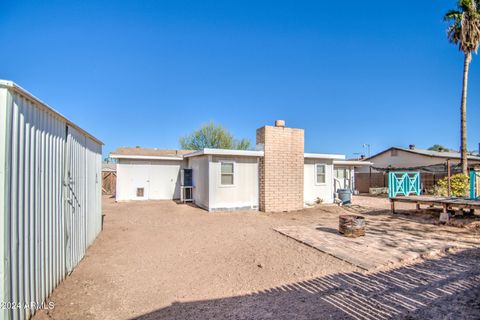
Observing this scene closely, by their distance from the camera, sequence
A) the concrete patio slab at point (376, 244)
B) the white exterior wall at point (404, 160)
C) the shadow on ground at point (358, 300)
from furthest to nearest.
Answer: the white exterior wall at point (404, 160) → the concrete patio slab at point (376, 244) → the shadow on ground at point (358, 300)

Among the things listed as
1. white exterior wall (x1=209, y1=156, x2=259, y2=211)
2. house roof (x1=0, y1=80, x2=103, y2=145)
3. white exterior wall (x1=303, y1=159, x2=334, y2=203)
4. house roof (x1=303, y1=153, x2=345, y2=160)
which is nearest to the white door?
white exterior wall (x1=209, y1=156, x2=259, y2=211)

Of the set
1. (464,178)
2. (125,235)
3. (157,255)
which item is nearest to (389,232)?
(157,255)

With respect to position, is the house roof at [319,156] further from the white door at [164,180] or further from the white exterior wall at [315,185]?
the white door at [164,180]

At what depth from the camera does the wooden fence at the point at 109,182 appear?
1855cm

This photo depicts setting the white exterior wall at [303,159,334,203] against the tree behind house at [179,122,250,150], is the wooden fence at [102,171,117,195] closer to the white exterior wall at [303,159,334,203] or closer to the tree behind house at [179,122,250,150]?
the tree behind house at [179,122,250,150]

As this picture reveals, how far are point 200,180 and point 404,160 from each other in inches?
804

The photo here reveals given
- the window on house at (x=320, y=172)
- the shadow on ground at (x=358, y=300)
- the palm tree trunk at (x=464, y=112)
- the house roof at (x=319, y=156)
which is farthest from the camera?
the palm tree trunk at (x=464, y=112)

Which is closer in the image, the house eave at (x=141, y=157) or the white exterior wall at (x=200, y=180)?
the white exterior wall at (x=200, y=180)

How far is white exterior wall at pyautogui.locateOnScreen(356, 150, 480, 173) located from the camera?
67.7ft

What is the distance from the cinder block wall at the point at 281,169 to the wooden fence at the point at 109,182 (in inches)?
518

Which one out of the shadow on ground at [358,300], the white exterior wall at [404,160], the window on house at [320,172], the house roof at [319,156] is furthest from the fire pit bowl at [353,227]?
the white exterior wall at [404,160]

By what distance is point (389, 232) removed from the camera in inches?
278

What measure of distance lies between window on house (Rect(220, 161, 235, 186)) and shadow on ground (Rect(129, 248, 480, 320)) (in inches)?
272

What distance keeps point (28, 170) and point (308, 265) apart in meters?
4.60
